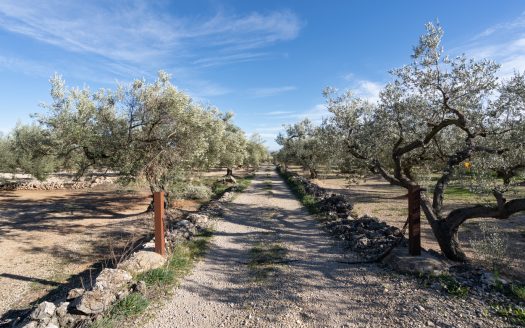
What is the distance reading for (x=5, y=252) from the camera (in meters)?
12.8

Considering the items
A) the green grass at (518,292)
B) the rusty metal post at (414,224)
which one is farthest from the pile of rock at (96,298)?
the green grass at (518,292)

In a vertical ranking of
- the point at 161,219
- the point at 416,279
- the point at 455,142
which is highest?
the point at 455,142

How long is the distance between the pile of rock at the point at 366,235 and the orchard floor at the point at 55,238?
802 centimetres

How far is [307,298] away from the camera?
7059 millimetres

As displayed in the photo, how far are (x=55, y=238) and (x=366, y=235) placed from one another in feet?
46.9

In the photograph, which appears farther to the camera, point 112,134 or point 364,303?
point 112,134

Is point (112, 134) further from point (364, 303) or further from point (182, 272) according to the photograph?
point (364, 303)

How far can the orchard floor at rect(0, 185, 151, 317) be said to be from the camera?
9688 mm

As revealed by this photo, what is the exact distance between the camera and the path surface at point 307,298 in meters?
5.96

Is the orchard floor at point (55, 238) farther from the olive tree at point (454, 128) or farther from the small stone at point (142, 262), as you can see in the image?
the olive tree at point (454, 128)

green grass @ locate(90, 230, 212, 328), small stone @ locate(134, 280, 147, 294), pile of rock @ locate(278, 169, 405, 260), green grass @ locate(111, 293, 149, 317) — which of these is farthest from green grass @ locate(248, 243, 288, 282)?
green grass @ locate(111, 293, 149, 317)

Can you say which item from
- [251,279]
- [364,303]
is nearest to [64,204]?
Answer: [251,279]

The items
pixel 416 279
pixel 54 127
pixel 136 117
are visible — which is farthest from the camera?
pixel 136 117

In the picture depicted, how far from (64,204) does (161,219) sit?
21.1 metres
